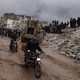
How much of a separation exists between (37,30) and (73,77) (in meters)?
12.7

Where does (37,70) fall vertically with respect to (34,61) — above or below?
below

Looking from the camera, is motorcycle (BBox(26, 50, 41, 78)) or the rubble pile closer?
motorcycle (BBox(26, 50, 41, 78))

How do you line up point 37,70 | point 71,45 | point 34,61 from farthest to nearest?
point 71,45 < point 34,61 < point 37,70

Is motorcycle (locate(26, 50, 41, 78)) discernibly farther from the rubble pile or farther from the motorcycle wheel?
the rubble pile

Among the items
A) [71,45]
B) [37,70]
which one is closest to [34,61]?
[37,70]

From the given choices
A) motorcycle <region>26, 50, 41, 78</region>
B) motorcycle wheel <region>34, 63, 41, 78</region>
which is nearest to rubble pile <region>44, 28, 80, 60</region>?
motorcycle <region>26, 50, 41, 78</region>

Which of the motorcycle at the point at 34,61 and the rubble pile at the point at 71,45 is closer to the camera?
the motorcycle at the point at 34,61

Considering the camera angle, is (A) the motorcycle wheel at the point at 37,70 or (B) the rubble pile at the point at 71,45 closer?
(A) the motorcycle wheel at the point at 37,70

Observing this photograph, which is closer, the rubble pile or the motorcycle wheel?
the motorcycle wheel

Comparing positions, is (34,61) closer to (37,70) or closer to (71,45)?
(37,70)

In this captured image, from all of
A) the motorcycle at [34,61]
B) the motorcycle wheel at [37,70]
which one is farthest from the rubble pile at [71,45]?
the motorcycle wheel at [37,70]

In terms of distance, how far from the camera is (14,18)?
9769cm

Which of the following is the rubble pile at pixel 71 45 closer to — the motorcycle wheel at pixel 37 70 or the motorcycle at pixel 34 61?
the motorcycle at pixel 34 61

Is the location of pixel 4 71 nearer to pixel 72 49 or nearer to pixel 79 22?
pixel 72 49
